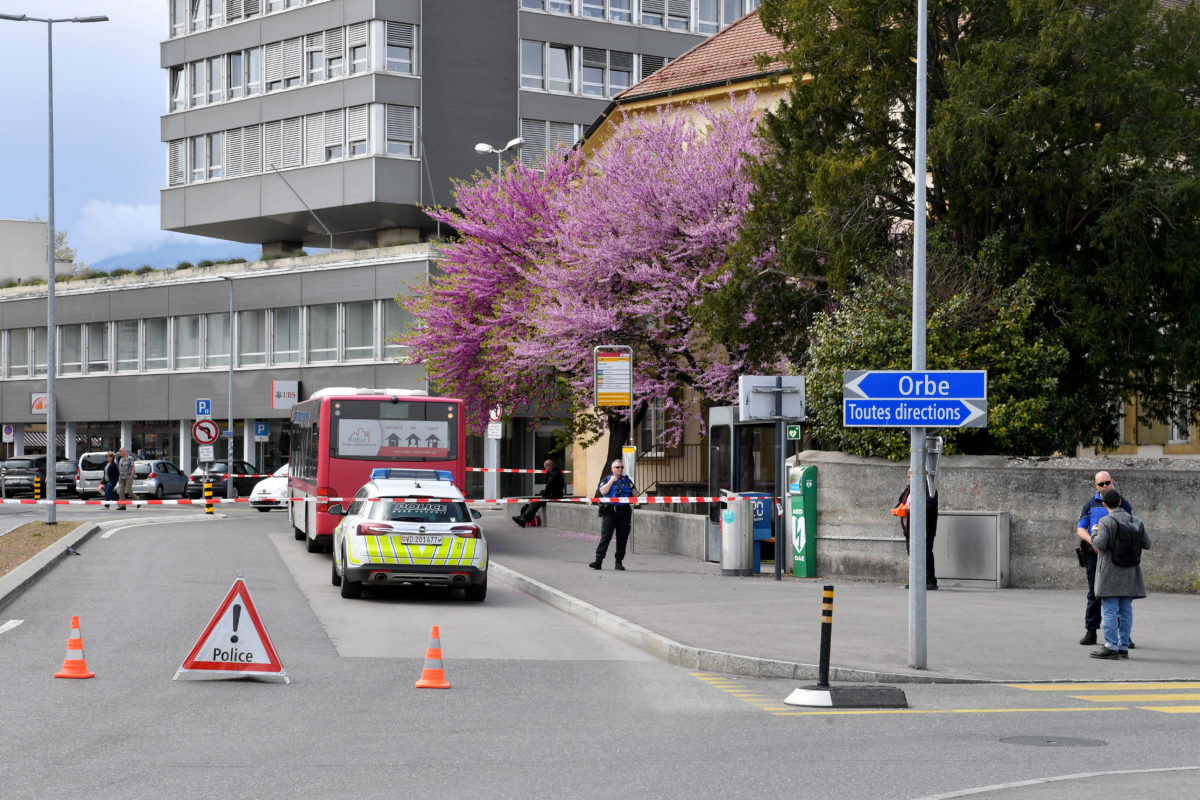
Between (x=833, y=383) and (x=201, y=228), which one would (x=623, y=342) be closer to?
(x=833, y=383)

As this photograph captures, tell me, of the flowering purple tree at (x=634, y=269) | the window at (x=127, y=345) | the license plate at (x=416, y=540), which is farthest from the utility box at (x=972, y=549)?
the window at (x=127, y=345)

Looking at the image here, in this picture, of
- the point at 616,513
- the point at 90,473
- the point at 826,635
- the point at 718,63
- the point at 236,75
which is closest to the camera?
the point at 826,635

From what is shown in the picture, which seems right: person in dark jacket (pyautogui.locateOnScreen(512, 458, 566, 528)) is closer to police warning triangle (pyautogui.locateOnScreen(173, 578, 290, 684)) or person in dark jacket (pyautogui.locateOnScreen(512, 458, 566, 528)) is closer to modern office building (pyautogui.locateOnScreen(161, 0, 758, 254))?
police warning triangle (pyautogui.locateOnScreen(173, 578, 290, 684))

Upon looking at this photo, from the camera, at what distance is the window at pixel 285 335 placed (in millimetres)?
57594

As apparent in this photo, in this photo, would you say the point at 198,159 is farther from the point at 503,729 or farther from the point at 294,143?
the point at 503,729

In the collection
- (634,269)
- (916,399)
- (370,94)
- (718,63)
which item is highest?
(370,94)

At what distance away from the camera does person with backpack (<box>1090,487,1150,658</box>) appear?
46.2 ft

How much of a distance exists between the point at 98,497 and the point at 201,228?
13250mm

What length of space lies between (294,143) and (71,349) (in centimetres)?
1545

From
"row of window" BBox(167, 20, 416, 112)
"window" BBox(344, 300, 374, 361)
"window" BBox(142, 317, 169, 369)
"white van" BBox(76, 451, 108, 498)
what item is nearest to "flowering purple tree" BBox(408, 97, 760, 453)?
"window" BBox(344, 300, 374, 361)

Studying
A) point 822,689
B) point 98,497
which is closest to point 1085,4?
point 822,689

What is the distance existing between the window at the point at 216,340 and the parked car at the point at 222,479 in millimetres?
8848

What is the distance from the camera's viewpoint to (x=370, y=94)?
55.6m

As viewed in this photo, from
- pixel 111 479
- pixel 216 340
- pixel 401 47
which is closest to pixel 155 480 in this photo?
pixel 111 479
